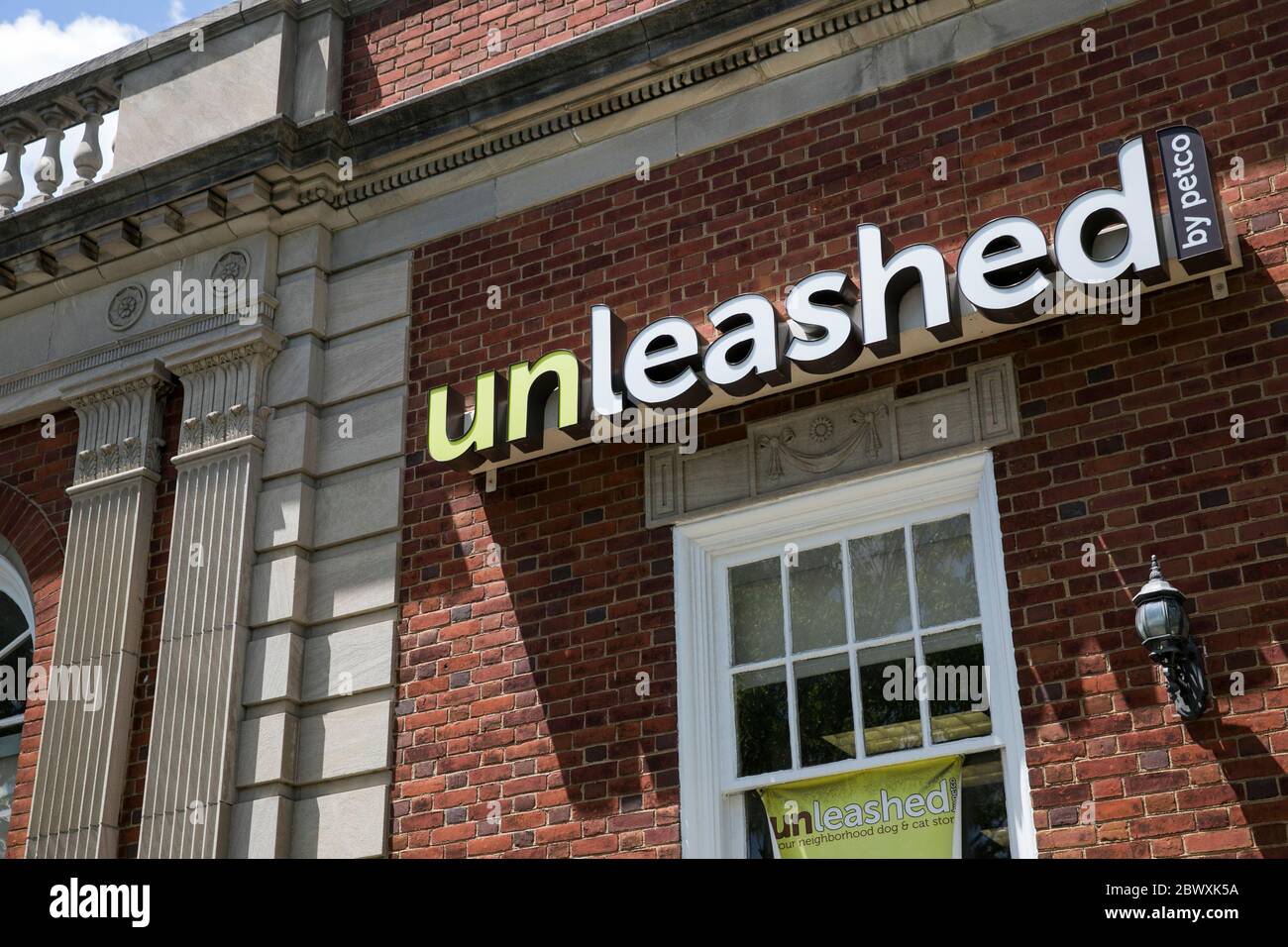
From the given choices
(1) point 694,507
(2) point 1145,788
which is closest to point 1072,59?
(1) point 694,507

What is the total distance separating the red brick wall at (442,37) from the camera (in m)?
11.0

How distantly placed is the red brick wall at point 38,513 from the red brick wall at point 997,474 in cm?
268

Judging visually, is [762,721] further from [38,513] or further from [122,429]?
[38,513]

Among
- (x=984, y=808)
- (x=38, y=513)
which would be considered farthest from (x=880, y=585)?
(x=38, y=513)

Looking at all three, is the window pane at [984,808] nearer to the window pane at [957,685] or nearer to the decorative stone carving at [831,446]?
the window pane at [957,685]

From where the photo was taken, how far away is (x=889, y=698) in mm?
8500

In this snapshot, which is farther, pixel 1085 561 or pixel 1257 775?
pixel 1085 561

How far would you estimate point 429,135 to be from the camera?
431 inches

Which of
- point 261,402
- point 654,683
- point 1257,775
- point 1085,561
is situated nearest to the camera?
point 1257,775

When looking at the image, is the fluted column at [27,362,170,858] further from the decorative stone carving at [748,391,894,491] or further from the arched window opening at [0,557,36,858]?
the decorative stone carving at [748,391,894,491]

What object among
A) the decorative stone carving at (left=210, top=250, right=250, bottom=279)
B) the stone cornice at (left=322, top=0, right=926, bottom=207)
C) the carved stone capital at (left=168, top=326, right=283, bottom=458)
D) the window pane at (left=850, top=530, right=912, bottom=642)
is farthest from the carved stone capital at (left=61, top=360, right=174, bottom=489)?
the window pane at (left=850, top=530, right=912, bottom=642)

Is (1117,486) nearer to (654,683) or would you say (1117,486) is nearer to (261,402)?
(654,683)

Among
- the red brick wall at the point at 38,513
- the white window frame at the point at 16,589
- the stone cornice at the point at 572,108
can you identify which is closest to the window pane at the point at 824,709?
the stone cornice at the point at 572,108
